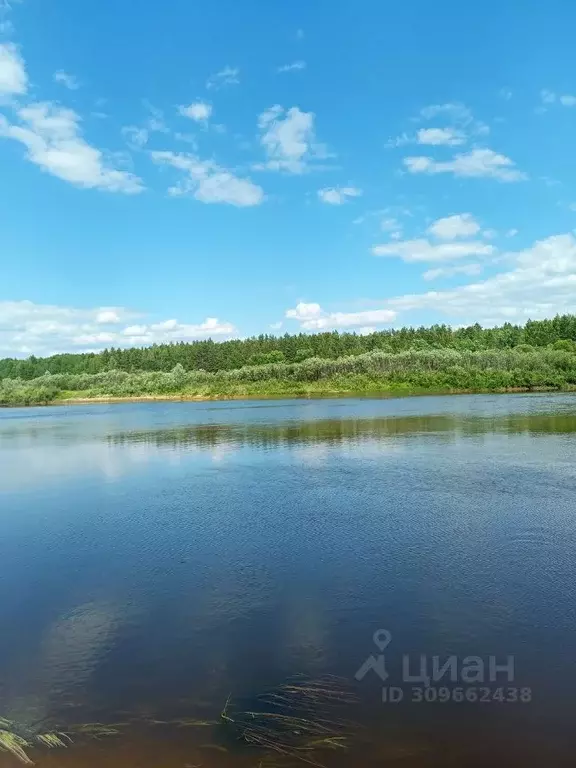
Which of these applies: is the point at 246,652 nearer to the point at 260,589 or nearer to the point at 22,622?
the point at 260,589

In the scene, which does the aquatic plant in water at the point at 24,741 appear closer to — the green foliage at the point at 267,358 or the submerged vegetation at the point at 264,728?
the submerged vegetation at the point at 264,728

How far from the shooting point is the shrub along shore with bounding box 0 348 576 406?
246 ft

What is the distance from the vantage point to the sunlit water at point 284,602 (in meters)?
6.12

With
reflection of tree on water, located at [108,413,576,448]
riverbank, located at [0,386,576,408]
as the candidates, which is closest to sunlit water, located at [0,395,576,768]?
reflection of tree on water, located at [108,413,576,448]

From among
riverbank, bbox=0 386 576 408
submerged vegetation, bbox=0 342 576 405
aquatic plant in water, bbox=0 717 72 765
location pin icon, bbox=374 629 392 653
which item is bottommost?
aquatic plant in water, bbox=0 717 72 765

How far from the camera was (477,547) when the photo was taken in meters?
11.8

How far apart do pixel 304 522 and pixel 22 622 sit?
695 cm

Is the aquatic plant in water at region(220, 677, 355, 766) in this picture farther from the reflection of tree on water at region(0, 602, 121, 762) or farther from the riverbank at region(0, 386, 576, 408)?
the riverbank at region(0, 386, 576, 408)

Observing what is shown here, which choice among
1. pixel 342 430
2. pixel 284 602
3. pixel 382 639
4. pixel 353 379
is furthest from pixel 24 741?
pixel 353 379

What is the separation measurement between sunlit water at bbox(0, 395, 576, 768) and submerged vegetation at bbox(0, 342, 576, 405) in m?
55.8

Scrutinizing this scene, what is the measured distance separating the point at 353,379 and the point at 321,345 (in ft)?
104

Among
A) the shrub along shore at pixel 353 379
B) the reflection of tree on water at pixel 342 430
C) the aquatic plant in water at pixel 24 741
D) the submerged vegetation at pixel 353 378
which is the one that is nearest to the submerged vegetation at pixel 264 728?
the aquatic plant in water at pixel 24 741

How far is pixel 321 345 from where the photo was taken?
113375 millimetres

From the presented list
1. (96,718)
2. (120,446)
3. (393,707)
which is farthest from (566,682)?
(120,446)
